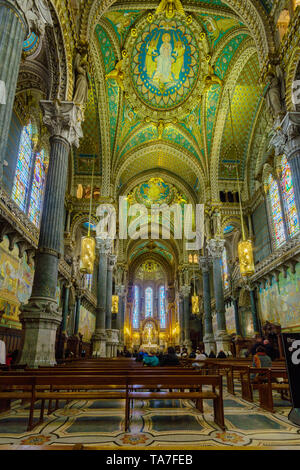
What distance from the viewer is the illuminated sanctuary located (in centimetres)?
773

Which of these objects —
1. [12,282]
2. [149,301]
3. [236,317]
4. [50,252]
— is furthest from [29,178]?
[149,301]

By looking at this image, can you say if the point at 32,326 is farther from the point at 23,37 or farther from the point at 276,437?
the point at 23,37

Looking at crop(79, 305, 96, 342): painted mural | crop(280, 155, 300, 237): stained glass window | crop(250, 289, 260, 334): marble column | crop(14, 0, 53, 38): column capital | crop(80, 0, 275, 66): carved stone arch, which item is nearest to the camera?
crop(14, 0, 53, 38): column capital

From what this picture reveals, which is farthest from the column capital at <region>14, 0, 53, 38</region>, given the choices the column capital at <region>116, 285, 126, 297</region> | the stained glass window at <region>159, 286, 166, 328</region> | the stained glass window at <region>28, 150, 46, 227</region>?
the stained glass window at <region>159, 286, 166, 328</region>

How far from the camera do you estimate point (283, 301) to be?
13.1m

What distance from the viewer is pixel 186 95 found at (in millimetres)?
17062

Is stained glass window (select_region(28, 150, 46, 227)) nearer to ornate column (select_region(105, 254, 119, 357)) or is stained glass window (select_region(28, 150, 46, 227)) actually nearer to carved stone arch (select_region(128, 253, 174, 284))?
ornate column (select_region(105, 254, 119, 357))

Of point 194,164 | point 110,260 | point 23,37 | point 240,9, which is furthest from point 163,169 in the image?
point 23,37

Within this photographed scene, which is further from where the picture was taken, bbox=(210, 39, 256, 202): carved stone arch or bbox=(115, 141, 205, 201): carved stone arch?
bbox=(115, 141, 205, 201): carved stone arch

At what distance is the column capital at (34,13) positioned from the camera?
5086mm

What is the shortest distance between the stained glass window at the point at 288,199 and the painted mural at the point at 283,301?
86.5 inches

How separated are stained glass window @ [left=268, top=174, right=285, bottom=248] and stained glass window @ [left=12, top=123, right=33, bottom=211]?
464 inches

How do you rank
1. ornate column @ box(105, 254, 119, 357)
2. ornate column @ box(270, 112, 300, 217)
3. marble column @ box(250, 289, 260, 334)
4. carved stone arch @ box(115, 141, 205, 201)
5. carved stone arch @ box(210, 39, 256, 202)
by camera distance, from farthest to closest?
carved stone arch @ box(115, 141, 205, 201)
ornate column @ box(105, 254, 119, 357)
marble column @ box(250, 289, 260, 334)
carved stone arch @ box(210, 39, 256, 202)
ornate column @ box(270, 112, 300, 217)

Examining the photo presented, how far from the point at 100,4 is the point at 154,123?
876 centimetres
